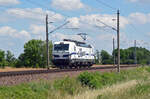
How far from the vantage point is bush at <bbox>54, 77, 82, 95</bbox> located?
75.5 ft

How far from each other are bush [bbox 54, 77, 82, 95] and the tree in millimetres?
61460

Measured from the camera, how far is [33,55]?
89375mm

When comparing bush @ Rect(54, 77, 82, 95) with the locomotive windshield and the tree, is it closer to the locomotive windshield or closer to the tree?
the locomotive windshield

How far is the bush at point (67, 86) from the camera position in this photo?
23.0m

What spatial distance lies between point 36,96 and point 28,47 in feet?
247

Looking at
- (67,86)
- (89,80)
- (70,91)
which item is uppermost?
(89,80)

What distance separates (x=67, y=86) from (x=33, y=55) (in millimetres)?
66233

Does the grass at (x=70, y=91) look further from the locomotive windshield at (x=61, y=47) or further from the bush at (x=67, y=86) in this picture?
the locomotive windshield at (x=61, y=47)

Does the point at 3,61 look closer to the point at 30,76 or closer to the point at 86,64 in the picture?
the point at 86,64

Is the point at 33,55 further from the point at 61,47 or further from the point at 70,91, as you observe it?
the point at 70,91

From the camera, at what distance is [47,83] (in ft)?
74.7

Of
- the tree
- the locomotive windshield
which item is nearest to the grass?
the locomotive windshield

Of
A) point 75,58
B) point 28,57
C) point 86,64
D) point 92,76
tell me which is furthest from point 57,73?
point 28,57

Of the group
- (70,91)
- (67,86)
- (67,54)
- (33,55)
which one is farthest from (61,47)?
(33,55)
